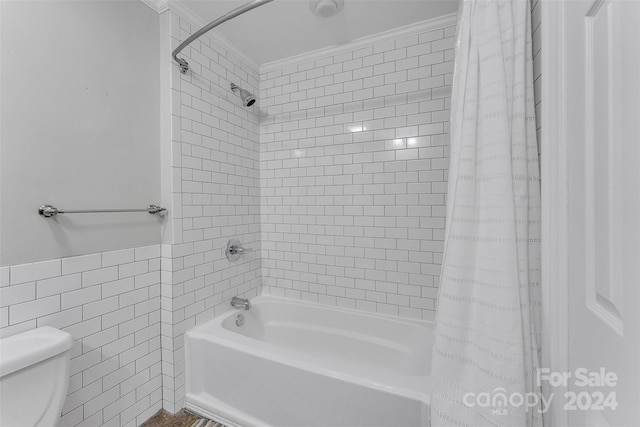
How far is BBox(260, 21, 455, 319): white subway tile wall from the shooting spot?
70.7 inches

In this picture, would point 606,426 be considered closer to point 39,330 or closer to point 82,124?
point 39,330

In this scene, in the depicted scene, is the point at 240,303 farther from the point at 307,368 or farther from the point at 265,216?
the point at 307,368

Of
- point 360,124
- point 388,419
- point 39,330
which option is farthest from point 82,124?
point 388,419

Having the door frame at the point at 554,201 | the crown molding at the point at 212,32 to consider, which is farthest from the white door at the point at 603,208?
the crown molding at the point at 212,32

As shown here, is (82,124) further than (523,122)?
Yes

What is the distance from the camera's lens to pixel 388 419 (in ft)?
3.72

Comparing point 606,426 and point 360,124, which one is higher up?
point 360,124

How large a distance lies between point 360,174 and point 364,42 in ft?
3.05

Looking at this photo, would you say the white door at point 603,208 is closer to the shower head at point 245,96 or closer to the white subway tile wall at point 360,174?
the white subway tile wall at point 360,174

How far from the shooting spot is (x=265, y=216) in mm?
2307

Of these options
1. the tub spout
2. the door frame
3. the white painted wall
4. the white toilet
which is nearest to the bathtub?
the tub spout

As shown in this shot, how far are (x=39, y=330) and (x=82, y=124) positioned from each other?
0.90 metres

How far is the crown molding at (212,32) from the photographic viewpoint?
1.58 meters

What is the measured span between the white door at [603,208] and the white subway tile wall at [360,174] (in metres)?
1.11
